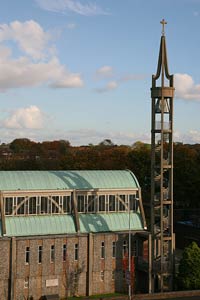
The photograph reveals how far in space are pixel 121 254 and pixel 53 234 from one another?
304 inches

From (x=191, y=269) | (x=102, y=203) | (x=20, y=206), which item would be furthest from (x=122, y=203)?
(x=20, y=206)

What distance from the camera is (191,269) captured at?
144ft

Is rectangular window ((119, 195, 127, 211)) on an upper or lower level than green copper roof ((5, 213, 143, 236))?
upper

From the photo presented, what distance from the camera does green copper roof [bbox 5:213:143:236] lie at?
42812mm

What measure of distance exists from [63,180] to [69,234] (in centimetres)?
584

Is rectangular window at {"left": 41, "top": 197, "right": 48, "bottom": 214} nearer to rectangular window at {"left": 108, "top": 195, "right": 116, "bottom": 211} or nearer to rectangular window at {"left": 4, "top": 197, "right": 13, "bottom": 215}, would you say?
rectangular window at {"left": 4, "top": 197, "right": 13, "bottom": 215}

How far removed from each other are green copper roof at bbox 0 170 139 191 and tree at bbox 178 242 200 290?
31.4 ft

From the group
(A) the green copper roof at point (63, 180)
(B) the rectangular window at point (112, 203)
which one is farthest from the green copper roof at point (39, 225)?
(B) the rectangular window at point (112, 203)

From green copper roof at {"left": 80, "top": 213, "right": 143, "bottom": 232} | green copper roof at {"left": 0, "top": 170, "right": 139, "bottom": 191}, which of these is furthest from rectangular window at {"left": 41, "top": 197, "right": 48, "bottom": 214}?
green copper roof at {"left": 80, "top": 213, "right": 143, "bottom": 232}

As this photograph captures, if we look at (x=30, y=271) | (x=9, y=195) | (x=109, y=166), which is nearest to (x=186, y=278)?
(x=30, y=271)

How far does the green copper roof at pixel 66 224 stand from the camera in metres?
42.8

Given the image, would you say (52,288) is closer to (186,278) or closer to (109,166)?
(186,278)

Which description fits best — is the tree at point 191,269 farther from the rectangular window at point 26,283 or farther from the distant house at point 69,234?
the rectangular window at point 26,283

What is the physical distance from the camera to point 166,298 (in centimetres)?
4269
